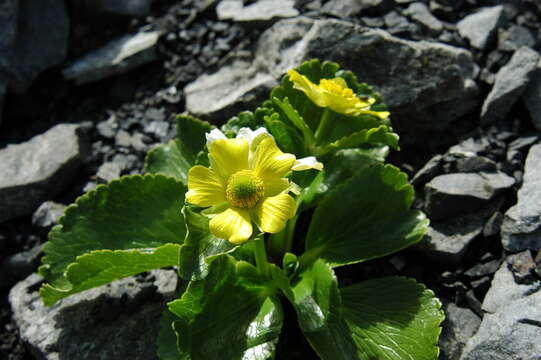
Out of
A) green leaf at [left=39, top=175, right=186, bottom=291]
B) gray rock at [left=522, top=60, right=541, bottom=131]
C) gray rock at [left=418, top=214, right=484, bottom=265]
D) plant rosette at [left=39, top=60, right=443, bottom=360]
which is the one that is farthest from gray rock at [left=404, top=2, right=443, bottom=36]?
green leaf at [left=39, top=175, right=186, bottom=291]

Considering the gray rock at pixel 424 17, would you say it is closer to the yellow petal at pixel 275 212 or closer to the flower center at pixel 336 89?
the flower center at pixel 336 89

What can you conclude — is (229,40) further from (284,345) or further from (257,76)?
(284,345)

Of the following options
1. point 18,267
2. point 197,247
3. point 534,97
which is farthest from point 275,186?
point 534,97

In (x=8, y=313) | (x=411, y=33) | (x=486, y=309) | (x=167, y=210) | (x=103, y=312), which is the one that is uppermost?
(x=411, y=33)

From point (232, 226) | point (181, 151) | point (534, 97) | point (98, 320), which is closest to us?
point (232, 226)

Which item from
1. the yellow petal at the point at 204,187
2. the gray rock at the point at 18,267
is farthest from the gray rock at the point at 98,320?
the yellow petal at the point at 204,187

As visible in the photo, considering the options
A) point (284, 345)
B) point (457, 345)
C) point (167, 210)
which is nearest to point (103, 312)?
point (167, 210)

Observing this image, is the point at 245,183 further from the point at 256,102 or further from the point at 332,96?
the point at 256,102
